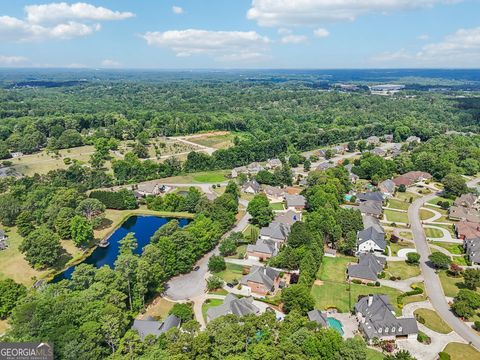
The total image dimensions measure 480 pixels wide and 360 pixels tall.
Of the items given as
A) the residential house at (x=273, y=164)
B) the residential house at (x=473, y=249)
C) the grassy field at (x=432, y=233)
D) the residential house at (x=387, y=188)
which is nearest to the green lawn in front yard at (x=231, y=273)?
the residential house at (x=473, y=249)

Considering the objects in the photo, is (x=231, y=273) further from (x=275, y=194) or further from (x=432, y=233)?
(x=432, y=233)

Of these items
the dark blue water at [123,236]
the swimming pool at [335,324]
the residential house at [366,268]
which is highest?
the residential house at [366,268]

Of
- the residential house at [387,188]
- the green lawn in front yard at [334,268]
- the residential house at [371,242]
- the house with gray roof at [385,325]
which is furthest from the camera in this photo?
the residential house at [387,188]

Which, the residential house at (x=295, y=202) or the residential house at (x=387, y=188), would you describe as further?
the residential house at (x=387, y=188)

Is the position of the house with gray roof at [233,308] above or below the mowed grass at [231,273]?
above

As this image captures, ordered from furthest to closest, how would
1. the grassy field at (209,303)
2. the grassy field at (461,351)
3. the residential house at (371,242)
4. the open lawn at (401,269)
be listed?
the residential house at (371,242), the open lawn at (401,269), the grassy field at (209,303), the grassy field at (461,351)

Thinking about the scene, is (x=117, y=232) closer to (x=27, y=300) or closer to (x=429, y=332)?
(x=27, y=300)

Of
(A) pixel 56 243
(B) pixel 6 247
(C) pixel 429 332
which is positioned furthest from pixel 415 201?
(B) pixel 6 247

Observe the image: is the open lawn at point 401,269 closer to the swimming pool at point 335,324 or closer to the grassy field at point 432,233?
the grassy field at point 432,233
